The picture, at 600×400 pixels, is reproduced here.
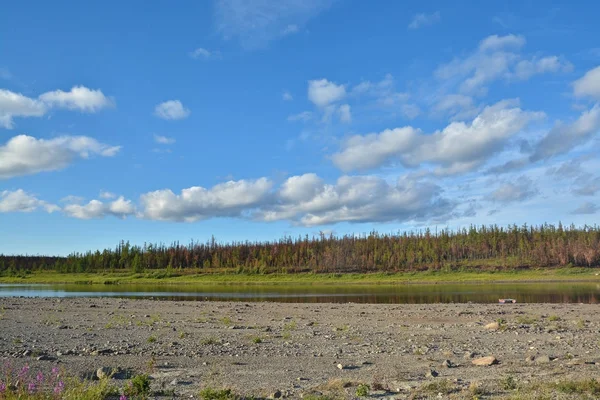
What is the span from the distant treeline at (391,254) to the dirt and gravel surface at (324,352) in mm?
100829

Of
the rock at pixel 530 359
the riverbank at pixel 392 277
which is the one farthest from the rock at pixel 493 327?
the riverbank at pixel 392 277

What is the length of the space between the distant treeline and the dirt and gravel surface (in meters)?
101

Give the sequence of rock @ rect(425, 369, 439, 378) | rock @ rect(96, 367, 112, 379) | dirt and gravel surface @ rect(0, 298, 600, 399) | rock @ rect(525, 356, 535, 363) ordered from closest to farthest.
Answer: dirt and gravel surface @ rect(0, 298, 600, 399) → rock @ rect(96, 367, 112, 379) → rock @ rect(425, 369, 439, 378) → rock @ rect(525, 356, 535, 363)

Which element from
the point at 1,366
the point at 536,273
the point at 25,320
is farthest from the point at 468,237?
Result: the point at 1,366

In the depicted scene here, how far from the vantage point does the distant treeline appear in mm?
132375

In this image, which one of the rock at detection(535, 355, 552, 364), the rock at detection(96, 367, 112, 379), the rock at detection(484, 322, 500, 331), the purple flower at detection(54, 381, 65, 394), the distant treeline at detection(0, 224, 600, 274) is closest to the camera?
the purple flower at detection(54, 381, 65, 394)

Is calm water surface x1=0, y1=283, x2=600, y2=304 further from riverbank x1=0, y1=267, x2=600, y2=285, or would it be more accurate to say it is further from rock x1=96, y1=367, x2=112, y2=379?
rock x1=96, y1=367, x2=112, y2=379

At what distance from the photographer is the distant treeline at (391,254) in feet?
434

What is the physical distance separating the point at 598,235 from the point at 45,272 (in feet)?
559

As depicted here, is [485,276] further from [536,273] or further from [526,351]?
[526,351]

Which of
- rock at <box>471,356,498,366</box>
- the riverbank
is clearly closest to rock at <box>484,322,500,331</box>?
rock at <box>471,356,498,366</box>

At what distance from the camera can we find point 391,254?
150 metres

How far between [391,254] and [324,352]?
13475 cm

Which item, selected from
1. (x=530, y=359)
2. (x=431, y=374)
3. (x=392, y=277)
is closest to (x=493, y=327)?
(x=530, y=359)
